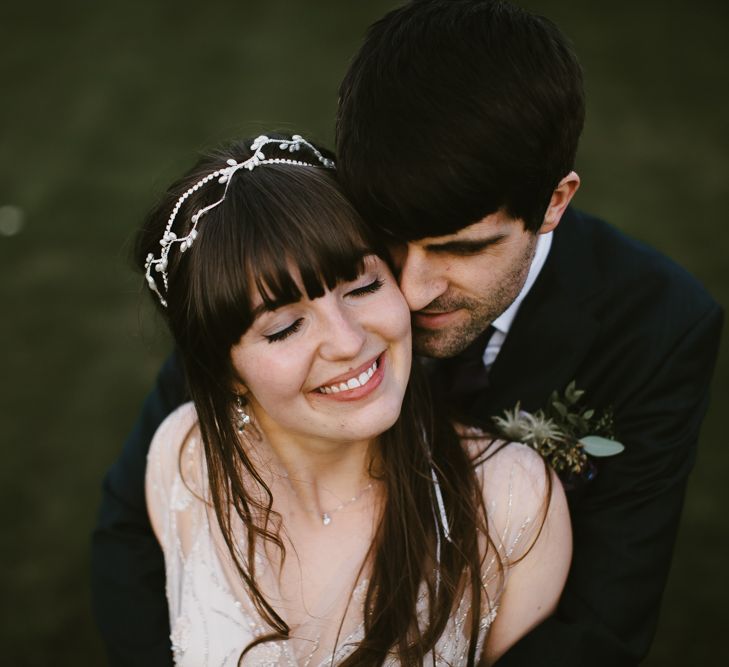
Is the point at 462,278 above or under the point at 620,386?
above

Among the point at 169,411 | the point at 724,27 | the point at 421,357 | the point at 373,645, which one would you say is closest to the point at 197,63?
the point at 724,27

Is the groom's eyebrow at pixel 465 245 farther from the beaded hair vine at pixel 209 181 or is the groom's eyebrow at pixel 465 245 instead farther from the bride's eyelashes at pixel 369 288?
the beaded hair vine at pixel 209 181

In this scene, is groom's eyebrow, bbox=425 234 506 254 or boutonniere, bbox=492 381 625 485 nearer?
groom's eyebrow, bbox=425 234 506 254

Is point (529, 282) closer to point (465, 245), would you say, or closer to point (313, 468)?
point (465, 245)

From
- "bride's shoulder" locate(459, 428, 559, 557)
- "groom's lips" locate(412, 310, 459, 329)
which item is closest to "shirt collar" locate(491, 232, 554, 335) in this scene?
"groom's lips" locate(412, 310, 459, 329)

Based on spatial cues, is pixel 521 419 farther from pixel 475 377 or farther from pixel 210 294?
pixel 210 294

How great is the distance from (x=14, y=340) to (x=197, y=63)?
331cm

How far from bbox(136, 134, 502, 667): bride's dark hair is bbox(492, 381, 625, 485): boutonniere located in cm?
28

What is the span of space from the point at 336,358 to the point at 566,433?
3.17 feet

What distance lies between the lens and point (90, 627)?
4.34 meters

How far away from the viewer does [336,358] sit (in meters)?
2.40

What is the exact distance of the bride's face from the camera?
7.82ft

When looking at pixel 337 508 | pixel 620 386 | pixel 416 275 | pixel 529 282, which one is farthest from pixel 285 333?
pixel 620 386

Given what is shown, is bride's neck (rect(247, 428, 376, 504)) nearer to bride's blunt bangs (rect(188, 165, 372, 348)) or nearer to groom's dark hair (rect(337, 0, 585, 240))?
bride's blunt bangs (rect(188, 165, 372, 348))
